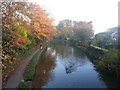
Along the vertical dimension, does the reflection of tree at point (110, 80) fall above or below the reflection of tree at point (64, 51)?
below

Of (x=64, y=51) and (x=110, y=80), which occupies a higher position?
(x=64, y=51)

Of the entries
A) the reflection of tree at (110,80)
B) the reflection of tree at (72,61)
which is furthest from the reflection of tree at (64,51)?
the reflection of tree at (110,80)

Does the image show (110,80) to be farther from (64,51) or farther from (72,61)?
(64,51)

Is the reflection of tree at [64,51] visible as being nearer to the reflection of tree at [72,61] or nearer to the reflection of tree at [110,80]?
the reflection of tree at [72,61]

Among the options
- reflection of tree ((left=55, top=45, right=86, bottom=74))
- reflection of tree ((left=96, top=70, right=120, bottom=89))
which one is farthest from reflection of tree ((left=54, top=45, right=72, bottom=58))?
reflection of tree ((left=96, top=70, right=120, bottom=89))

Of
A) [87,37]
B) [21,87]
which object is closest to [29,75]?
[21,87]

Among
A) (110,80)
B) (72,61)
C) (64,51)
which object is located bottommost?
(110,80)

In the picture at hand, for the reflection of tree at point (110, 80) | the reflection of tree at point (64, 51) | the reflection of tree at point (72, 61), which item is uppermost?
the reflection of tree at point (64, 51)

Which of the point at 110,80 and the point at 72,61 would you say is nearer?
the point at 110,80

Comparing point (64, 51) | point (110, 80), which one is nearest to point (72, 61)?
point (110, 80)

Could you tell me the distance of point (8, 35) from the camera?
18.9m

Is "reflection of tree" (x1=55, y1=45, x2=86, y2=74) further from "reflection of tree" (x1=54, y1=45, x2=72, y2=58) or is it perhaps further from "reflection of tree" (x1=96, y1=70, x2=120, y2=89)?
"reflection of tree" (x1=96, y1=70, x2=120, y2=89)

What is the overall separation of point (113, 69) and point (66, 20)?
95.7m

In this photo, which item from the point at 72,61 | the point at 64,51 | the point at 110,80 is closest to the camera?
the point at 110,80
